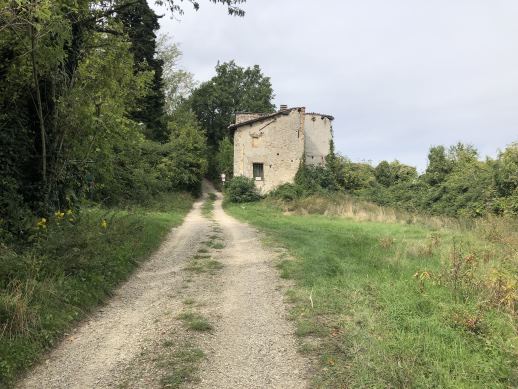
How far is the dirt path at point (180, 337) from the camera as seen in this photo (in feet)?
14.6

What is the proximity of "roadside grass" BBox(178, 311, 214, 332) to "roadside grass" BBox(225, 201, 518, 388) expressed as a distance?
1.25m

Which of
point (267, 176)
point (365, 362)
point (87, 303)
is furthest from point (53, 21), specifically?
point (267, 176)

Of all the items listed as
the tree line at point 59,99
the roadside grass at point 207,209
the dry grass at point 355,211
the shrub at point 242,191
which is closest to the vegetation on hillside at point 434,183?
the shrub at point 242,191

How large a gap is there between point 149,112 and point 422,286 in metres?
32.8

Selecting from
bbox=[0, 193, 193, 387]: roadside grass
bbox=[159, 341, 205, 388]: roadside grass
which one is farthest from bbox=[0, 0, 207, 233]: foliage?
bbox=[159, 341, 205, 388]: roadside grass

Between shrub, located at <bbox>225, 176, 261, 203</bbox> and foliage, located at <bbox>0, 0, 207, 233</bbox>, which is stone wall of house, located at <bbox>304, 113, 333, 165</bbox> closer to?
shrub, located at <bbox>225, 176, 261, 203</bbox>

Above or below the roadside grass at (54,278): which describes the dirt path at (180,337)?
below

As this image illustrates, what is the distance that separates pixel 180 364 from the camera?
468cm

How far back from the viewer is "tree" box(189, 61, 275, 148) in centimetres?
6216

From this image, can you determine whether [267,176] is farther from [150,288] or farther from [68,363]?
[68,363]

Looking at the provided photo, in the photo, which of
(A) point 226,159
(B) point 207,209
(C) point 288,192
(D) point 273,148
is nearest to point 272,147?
(D) point 273,148

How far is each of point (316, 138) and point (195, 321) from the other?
3200 cm

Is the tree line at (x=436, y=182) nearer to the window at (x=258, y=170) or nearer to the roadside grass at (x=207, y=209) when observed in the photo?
the window at (x=258, y=170)

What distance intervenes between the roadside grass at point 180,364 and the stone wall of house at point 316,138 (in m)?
31.6
